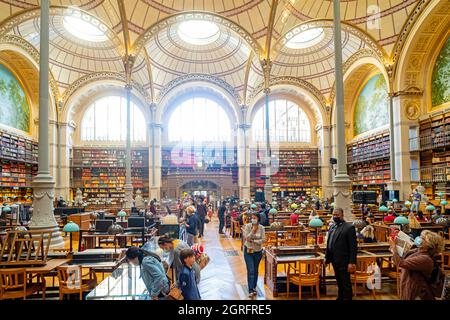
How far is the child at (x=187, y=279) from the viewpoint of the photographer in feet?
10.6

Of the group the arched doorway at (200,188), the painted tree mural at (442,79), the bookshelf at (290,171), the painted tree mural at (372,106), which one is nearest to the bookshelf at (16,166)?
the arched doorway at (200,188)

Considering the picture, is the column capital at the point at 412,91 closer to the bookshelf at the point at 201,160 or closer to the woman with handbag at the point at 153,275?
the bookshelf at the point at 201,160

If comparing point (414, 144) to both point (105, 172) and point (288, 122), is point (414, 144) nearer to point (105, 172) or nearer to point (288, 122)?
point (288, 122)

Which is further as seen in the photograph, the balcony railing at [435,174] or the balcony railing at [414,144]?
the balcony railing at [414,144]

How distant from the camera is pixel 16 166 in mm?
19141

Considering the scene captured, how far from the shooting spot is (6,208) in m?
12.9

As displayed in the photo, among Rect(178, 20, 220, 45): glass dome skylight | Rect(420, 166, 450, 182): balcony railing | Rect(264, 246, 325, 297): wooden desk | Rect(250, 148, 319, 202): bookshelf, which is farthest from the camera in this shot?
Rect(250, 148, 319, 202): bookshelf

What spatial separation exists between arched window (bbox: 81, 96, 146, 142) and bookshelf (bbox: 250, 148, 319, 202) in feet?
30.5

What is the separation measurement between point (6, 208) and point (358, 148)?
20030mm

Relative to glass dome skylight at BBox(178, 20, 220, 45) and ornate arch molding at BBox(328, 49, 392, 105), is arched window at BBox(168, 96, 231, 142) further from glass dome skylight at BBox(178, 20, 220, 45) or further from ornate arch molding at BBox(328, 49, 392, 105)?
ornate arch molding at BBox(328, 49, 392, 105)

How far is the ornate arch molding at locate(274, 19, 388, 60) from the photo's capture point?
16.5 m

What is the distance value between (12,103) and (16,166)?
12.0 ft

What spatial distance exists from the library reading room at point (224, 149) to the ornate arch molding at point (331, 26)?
95mm

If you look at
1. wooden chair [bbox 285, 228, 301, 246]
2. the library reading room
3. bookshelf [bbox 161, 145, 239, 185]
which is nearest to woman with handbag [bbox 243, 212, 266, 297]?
the library reading room
